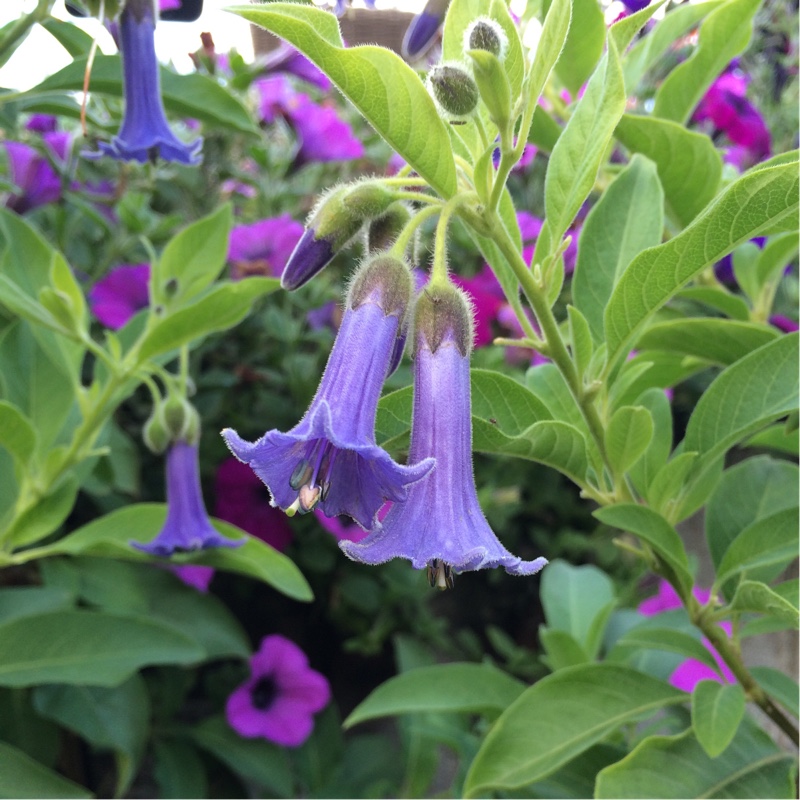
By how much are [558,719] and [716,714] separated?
0.46 ft

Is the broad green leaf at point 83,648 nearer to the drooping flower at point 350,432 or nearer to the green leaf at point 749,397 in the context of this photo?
the drooping flower at point 350,432

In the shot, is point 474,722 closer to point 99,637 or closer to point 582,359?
point 99,637

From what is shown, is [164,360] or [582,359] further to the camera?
[164,360]

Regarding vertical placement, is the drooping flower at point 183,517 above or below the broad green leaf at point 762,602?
below

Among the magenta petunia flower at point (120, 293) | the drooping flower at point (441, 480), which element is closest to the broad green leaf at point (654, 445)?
the drooping flower at point (441, 480)

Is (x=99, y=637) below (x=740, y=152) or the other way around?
below

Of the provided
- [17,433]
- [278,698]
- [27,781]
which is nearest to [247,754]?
[278,698]

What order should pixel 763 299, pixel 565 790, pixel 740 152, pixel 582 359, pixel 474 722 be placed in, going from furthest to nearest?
pixel 740 152
pixel 474 722
pixel 763 299
pixel 565 790
pixel 582 359

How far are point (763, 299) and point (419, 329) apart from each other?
0.61 m

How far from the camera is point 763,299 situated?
988 mm

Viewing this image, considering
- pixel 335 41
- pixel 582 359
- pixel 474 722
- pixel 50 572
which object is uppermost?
pixel 335 41

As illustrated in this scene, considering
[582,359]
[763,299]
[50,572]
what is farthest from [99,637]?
[763,299]

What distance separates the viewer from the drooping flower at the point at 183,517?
1010 mm

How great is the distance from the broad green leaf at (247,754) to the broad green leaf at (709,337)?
87 cm
